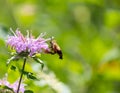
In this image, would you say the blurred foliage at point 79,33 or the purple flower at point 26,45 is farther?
the blurred foliage at point 79,33

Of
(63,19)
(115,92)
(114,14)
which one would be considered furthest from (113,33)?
(115,92)

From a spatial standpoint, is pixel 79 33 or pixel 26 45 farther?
pixel 79 33

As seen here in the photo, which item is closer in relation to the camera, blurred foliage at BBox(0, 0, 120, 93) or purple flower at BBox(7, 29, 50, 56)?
purple flower at BBox(7, 29, 50, 56)

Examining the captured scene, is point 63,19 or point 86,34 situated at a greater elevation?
point 63,19

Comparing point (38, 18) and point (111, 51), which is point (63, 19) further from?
point (111, 51)

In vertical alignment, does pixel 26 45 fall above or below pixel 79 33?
below

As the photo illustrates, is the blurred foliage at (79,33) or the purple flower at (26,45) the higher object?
the blurred foliage at (79,33)

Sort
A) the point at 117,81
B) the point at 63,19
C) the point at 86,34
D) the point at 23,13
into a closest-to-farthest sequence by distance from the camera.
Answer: the point at 117,81 < the point at 86,34 < the point at 63,19 < the point at 23,13

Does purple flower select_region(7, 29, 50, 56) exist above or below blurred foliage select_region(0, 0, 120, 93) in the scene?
below
